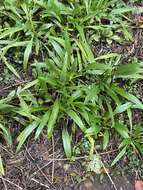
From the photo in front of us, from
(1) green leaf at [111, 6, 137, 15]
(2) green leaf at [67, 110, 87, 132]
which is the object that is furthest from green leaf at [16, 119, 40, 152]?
(1) green leaf at [111, 6, 137, 15]

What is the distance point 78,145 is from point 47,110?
387mm

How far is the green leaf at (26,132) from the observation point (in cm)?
335

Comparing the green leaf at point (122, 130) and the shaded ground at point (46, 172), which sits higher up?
the green leaf at point (122, 130)

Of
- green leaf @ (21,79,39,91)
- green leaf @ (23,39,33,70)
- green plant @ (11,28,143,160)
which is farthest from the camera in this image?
green leaf @ (23,39,33,70)

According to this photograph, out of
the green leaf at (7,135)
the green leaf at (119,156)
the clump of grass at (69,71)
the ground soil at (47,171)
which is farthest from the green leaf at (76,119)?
the green leaf at (7,135)

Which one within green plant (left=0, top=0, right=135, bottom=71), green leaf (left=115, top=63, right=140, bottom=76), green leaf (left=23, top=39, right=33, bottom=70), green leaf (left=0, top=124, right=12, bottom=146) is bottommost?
green leaf (left=0, top=124, right=12, bottom=146)

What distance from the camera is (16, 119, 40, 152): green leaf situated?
3.35 meters

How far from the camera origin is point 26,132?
3.38 m

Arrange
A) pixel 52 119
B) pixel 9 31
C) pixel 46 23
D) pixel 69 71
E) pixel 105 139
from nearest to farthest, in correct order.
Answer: pixel 52 119, pixel 105 139, pixel 69 71, pixel 9 31, pixel 46 23

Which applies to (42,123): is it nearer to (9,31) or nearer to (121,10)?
(9,31)

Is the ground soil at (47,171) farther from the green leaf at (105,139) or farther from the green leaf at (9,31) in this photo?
the green leaf at (9,31)

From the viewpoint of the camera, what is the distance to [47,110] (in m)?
3.48

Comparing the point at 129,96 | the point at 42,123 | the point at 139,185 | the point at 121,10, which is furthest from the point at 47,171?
the point at 121,10

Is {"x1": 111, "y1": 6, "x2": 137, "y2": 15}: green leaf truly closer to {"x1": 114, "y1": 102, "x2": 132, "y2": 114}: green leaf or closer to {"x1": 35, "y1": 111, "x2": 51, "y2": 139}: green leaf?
{"x1": 114, "y1": 102, "x2": 132, "y2": 114}: green leaf
